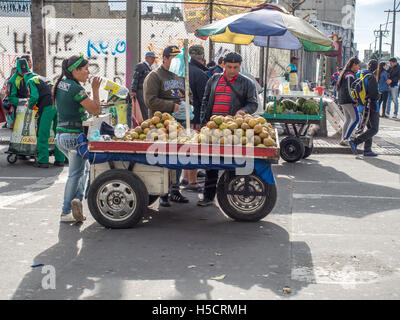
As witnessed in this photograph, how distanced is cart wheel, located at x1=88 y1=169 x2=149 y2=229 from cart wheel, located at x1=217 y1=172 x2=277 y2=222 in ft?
3.18

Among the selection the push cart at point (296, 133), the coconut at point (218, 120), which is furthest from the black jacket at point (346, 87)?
the coconut at point (218, 120)

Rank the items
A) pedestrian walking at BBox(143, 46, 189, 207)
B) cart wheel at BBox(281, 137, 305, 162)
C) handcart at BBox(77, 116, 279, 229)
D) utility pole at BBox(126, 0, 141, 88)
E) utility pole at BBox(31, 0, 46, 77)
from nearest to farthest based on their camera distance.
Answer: handcart at BBox(77, 116, 279, 229), pedestrian walking at BBox(143, 46, 189, 207), cart wheel at BBox(281, 137, 305, 162), utility pole at BBox(31, 0, 46, 77), utility pole at BBox(126, 0, 141, 88)

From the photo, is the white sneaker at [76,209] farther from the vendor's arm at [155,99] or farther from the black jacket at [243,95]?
the black jacket at [243,95]

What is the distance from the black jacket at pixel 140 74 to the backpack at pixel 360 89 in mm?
4369

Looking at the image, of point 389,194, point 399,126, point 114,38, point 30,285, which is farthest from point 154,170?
point 399,126

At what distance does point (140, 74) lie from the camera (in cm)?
1259

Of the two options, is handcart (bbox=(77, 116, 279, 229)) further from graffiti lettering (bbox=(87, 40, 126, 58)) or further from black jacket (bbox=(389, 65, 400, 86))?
black jacket (bbox=(389, 65, 400, 86))

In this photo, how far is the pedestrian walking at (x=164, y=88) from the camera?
792cm

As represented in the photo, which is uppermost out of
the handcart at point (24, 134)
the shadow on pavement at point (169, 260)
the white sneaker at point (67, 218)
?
the handcart at point (24, 134)

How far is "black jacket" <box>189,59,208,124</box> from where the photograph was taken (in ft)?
29.3

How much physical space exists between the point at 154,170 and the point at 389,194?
4.03m

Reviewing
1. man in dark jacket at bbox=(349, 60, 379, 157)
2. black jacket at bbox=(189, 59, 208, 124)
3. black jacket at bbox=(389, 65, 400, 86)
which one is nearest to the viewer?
black jacket at bbox=(189, 59, 208, 124)

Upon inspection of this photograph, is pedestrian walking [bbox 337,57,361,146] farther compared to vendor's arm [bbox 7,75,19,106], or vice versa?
pedestrian walking [bbox 337,57,361,146]

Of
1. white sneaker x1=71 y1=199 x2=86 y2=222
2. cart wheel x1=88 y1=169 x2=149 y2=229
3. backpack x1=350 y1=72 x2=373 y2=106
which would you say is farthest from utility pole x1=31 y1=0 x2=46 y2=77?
cart wheel x1=88 y1=169 x2=149 y2=229
